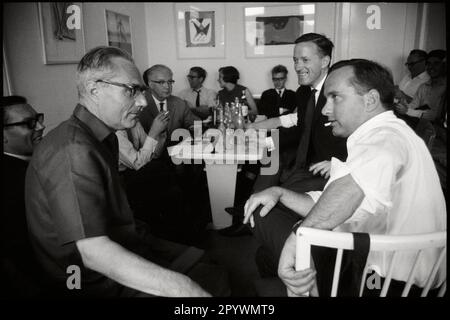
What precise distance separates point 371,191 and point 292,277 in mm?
318

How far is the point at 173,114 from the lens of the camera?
3.19 metres

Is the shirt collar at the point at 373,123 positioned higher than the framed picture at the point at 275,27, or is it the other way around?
the framed picture at the point at 275,27

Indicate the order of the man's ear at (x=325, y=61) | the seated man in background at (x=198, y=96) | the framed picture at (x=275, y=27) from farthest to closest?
the framed picture at (x=275, y=27) < the seated man in background at (x=198, y=96) < the man's ear at (x=325, y=61)

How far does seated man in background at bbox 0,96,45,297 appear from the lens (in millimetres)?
916

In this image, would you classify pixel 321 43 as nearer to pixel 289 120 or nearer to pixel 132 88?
pixel 289 120

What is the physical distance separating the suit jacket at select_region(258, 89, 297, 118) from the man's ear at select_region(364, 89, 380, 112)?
363cm

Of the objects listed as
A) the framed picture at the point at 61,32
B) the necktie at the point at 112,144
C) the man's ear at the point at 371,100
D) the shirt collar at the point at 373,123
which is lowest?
the necktie at the point at 112,144

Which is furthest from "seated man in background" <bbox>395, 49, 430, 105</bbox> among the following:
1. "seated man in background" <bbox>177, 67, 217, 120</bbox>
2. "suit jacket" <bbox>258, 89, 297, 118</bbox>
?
"seated man in background" <bbox>177, 67, 217, 120</bbox>

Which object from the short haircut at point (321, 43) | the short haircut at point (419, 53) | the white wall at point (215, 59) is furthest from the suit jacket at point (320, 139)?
the white wall at point (215, 59)

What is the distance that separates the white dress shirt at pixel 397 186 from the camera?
0.91 meters

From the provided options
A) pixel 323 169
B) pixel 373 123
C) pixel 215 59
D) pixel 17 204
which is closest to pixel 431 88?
pixel 323 169

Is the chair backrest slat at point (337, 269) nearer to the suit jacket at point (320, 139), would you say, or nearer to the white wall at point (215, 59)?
the suit jacket at point (320, 139)

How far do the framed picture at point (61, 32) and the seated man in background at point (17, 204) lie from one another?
4.48 feet
